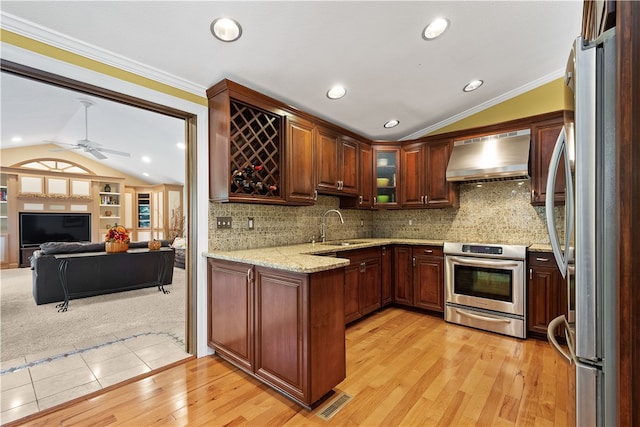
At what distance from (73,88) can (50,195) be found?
810 centimetres

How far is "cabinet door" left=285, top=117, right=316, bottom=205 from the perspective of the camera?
298 cm

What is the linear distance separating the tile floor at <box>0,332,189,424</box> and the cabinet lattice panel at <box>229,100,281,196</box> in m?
1.64

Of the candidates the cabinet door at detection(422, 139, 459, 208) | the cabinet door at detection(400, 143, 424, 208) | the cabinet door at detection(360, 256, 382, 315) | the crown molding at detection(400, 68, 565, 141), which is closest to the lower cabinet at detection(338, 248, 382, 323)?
the cabinet door at detection(360, 256, 382, 315)

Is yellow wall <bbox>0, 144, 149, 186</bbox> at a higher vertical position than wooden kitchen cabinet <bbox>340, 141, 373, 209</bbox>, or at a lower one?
higher

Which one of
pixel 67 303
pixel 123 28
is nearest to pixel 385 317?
pixel 123 28

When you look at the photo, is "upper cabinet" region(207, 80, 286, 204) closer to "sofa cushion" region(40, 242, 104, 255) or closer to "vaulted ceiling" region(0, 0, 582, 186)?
"vaulted ceiling" region(0, 0, 582, 186)

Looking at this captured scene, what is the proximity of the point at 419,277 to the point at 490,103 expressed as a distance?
237 cm

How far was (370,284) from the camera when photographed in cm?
354

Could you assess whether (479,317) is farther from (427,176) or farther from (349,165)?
(349,165)

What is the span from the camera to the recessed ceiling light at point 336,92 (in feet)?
9.58

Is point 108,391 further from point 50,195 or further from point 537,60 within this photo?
point 50,195

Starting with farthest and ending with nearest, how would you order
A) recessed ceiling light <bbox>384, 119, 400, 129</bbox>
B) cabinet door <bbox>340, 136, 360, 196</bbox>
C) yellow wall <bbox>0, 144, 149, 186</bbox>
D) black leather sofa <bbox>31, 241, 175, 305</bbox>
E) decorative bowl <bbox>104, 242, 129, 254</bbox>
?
yellow wall <bbox>0, 144, 149, 186</bbox>, decorative bowl <bbox>104, 242, 129, 254</bbox>, black leather sofa <bbox>31, 241, 175, 305</bbox>, recessed ceiling light <bbox>384, 119, 400, 129</bbox>, cabinet door <bbox>340, 136, 360, 196</bbox>

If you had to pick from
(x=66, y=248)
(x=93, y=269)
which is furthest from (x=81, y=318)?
(x=66, y=248)

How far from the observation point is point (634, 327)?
723 mm
